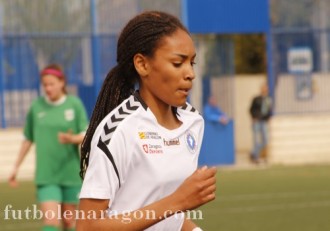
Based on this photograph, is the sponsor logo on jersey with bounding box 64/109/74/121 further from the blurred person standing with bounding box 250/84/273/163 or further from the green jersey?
the blurred person standing with bounding box 250/84/273/163

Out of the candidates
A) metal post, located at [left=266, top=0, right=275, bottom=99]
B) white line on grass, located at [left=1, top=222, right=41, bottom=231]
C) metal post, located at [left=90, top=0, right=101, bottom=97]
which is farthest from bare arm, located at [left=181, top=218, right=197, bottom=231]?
metal post, located at [left=266, top=0, right=275, bottom=99]

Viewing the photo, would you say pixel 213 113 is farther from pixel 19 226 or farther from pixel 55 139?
pixel 55 139

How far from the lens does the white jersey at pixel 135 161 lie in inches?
178

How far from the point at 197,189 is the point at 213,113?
67.5 feet

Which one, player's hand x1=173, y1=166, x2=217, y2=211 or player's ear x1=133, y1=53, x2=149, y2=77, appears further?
player's ear x1=133, y1=53, x2=149, y2=77

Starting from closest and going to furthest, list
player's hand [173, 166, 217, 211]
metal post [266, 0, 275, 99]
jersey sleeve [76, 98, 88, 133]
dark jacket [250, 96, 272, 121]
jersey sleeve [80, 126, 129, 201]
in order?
player's hand [173, 166, 217, 211]
jersey sleeve [80, 126, 129, 201]
jersey sleeve [76, 98, 88, 133]
dark jacket [250, 96, 272, 121]
metal post [266, 0, 275, 99]

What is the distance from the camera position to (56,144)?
430 inches

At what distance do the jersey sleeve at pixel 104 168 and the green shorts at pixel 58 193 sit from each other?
6.07 metres

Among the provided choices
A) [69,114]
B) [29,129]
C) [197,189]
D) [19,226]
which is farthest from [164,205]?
[19,226]

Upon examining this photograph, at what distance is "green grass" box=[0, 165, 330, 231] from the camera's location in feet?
46.9

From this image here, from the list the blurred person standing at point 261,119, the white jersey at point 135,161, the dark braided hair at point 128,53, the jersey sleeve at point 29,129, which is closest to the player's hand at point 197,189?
the white jersey at point 135,161

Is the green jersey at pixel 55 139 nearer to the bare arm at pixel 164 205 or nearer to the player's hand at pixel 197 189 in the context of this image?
the bare arm at pixel 164 205

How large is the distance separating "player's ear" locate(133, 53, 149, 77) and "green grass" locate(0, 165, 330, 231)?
901cm

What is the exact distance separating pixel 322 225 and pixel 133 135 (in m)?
9.63
